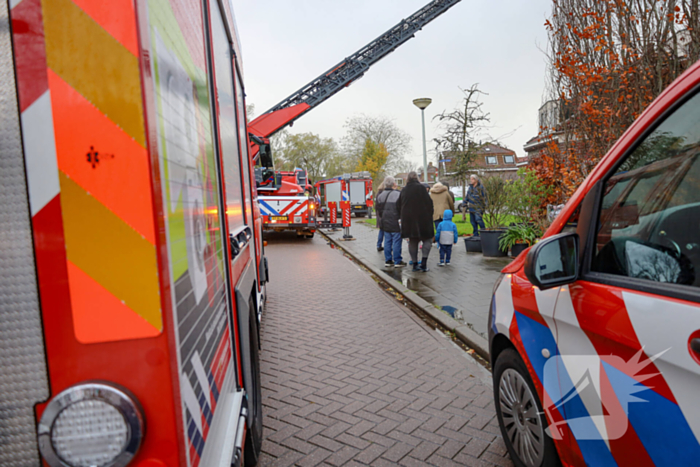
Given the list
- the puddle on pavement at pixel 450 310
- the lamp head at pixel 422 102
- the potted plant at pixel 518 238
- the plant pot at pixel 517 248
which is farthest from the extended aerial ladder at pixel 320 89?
the puddle on pavement at pixel 450 310

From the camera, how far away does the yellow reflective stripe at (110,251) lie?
995mm

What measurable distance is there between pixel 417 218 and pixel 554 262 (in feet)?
22.7

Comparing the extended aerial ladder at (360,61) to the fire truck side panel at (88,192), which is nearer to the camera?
the fire truck side panel at (88,192)

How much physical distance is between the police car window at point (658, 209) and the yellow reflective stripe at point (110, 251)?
144 centimetres

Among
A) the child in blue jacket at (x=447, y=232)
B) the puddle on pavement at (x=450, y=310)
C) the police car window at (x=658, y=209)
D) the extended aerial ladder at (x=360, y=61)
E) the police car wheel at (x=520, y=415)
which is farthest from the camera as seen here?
the extended aerial ladder at (x=360, y=61)

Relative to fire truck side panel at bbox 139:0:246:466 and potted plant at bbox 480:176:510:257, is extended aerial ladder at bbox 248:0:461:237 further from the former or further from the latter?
fire truck side panel at bbox 139:0:246:466

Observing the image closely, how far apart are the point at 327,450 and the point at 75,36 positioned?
8.86ft

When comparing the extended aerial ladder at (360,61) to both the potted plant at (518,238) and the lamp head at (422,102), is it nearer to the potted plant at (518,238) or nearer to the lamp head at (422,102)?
the lamp head at (422,102)

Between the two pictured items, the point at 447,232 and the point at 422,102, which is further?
the point at 422,102

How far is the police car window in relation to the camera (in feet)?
4.68

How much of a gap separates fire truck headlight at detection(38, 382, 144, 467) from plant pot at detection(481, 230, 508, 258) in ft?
31.5

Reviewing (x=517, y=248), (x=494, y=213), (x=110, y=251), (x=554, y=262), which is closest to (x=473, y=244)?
(x=494, y=213)

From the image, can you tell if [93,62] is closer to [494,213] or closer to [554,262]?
[554,262]

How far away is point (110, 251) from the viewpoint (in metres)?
1.01
